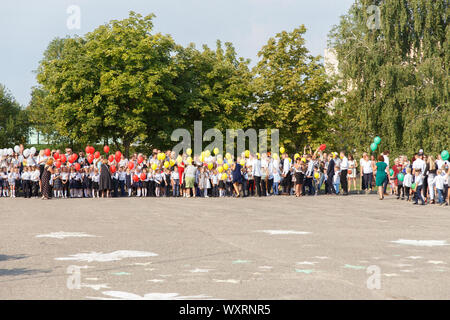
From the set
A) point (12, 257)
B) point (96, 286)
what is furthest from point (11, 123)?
point (96, 286)

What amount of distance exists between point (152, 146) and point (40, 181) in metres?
18.7

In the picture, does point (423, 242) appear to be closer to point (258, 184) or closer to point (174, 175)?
point (258, 184)

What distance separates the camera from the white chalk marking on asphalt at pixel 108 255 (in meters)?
9.56

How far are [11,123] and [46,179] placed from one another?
1834 inches

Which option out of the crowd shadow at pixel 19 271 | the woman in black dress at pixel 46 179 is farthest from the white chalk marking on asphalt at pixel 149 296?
the woman in black dress at pixel 46 179

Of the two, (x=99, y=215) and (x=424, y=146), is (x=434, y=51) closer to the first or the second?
(x=424, y=146)

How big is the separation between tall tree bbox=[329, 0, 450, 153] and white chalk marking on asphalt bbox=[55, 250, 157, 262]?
102 ft

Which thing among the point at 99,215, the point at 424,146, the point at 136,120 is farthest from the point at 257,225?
the point at 136,120

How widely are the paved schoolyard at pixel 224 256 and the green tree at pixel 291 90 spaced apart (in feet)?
93.6

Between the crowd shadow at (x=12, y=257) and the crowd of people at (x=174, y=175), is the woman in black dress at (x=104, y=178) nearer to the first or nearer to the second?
the crowd of people at (x=174, y=175)

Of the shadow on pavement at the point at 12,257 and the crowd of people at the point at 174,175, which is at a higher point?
the crowd of people at the point at 174,175

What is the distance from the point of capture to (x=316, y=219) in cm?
1669

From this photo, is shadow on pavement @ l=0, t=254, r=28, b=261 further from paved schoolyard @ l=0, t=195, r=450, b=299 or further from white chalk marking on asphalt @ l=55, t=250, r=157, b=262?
white chalk marking on asphalt @ l=55, t=250, r=157, b=262

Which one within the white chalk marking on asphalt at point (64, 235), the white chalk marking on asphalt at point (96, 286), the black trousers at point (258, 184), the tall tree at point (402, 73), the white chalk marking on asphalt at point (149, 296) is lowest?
the white chalk marking on asphalt at point (149, 296)
